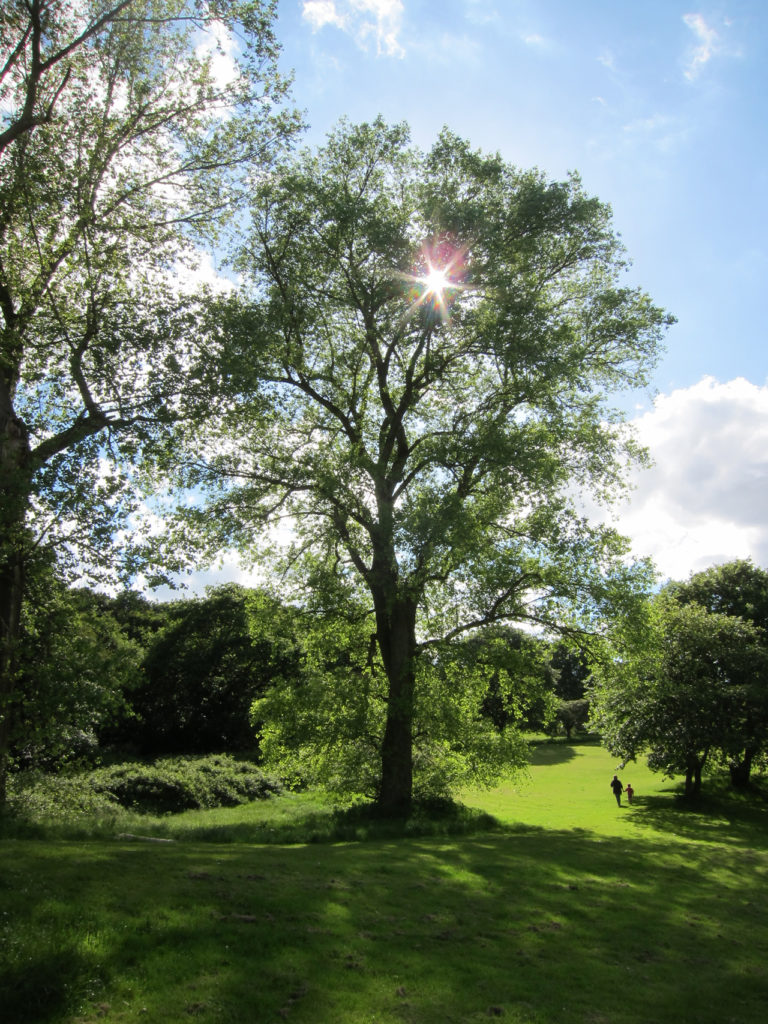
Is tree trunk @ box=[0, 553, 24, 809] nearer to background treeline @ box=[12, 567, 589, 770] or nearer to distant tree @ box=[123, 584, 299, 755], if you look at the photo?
background treeline @ box=[12, 567, 589, 770]

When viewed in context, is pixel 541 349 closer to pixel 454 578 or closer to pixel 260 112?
pixel 454 578

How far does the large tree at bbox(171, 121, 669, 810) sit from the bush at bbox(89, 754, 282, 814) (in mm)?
11247

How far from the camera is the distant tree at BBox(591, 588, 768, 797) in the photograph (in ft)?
107

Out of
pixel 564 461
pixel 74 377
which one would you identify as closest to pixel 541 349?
pixel 564 461

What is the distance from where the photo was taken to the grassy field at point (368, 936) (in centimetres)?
708

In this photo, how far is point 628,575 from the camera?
21547 mm

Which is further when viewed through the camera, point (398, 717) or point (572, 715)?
point (572, 715)

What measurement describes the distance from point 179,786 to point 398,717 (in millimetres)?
12861

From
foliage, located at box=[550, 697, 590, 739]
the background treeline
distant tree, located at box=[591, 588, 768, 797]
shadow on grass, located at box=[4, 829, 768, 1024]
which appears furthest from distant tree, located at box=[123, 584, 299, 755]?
foliage, located at box=[550, 697, 590, 739]

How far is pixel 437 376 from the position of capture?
24125 mm

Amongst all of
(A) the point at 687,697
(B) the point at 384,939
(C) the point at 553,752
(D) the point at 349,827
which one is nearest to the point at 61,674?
(B) the point at 384,939

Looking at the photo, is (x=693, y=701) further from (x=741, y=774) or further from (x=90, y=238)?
(x=90, y=238)

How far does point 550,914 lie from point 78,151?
65.9 feet

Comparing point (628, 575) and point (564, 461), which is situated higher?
point (564, 461)
